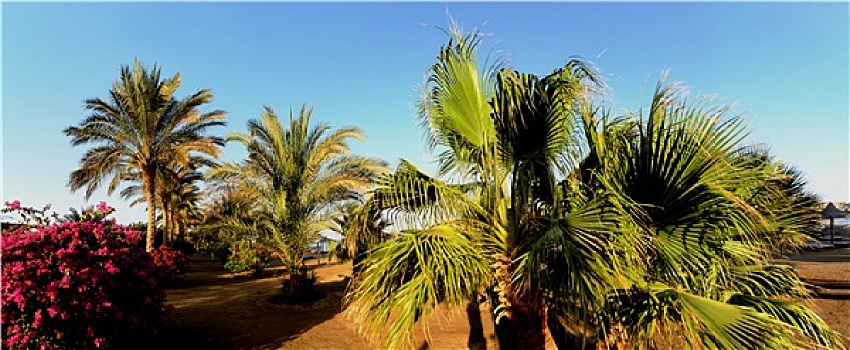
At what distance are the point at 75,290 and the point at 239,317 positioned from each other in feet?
13.5

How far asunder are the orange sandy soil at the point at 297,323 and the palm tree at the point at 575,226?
1.52 metres

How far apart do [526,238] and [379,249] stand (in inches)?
48.6

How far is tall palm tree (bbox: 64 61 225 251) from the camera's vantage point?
15.1m

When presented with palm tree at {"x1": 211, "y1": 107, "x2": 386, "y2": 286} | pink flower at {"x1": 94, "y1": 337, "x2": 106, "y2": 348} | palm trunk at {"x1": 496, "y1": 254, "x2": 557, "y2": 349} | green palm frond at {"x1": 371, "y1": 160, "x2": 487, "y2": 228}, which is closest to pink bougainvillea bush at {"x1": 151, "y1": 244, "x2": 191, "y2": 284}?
palm tree at {"x1": 211, "y1": 107, "x2": 386, "y2": 286}

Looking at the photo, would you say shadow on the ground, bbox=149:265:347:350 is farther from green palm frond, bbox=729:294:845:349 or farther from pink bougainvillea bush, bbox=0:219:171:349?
green palm frond, bbox=729:294:845:349

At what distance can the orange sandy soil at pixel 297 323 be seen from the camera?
7.49 m

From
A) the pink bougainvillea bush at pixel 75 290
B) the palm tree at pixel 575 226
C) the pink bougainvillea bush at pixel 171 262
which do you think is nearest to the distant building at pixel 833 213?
the palm tree at pixel 575 226

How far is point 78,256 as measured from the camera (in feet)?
20.7

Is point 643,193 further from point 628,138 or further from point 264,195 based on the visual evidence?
point 264,195

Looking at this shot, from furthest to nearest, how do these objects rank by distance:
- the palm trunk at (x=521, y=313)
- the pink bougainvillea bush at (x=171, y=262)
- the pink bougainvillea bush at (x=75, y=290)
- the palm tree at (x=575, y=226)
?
the pink bougainvillea bush at (x=171, y=262)
the pink bougainvillea bush at (x=75, y=290)
the palm trunk at (x=521, y=313)
the palm tree at (x=575, y=226)

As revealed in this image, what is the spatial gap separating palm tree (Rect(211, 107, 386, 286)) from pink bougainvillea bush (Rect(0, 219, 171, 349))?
496 cm

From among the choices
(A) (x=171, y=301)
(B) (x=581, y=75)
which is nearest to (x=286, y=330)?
(A) (x=171, y=301)

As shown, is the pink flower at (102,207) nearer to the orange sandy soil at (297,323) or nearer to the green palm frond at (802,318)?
the orange sandy soil at (297,323)

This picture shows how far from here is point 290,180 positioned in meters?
12.4
